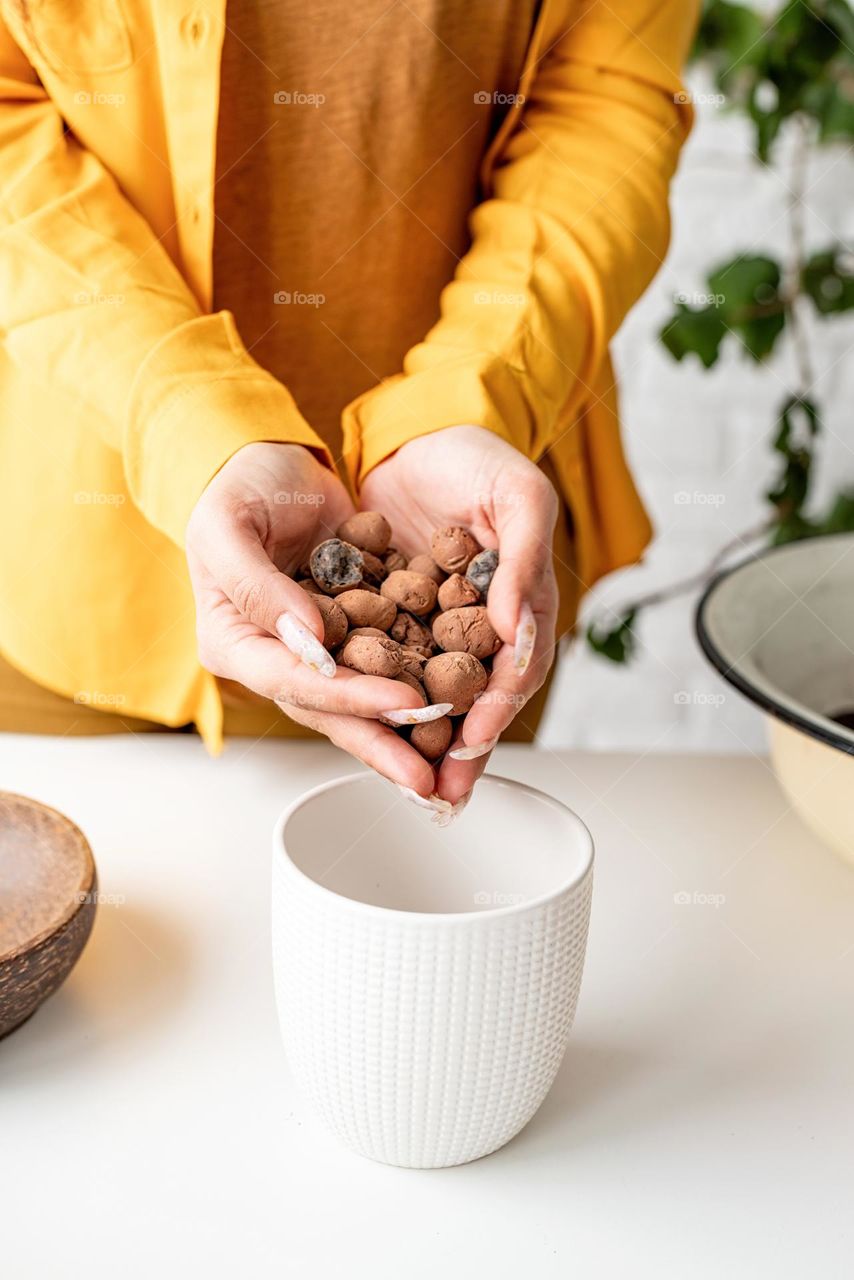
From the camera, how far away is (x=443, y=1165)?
50cm

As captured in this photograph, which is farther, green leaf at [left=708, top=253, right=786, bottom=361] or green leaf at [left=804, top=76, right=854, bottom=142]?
green leaf at [left=708, top=253, right=786, bottom=361]

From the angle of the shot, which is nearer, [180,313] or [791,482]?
[180,313]

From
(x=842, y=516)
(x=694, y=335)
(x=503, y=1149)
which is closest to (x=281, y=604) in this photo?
(x=503, y=1149)

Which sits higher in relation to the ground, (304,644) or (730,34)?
(730,34)

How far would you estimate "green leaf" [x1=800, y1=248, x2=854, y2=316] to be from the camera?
1.34 meters

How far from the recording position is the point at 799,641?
81 centimetres

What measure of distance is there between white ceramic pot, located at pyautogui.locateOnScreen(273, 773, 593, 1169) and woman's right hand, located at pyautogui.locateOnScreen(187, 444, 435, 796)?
0.11 feet

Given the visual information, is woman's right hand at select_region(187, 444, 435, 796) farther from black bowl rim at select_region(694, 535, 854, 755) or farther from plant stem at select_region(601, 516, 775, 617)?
plant stem at select_region(601, 516, 775, 617)

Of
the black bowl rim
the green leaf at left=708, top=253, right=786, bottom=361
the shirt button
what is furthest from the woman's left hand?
the green leaf at left=708, top=253, right=786, bottom=361

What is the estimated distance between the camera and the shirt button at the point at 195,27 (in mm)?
740

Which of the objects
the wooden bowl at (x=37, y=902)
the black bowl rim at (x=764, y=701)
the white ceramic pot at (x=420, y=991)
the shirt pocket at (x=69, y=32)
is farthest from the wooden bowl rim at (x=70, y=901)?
the shirt pocket at (x=69, y=32)

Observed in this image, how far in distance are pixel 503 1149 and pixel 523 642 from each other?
23 cm

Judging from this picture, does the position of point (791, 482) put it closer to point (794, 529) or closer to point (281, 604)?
point (794, 529)

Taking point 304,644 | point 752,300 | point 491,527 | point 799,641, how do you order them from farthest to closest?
point 752,300, point 799,641, point 491,527, point 304,644
